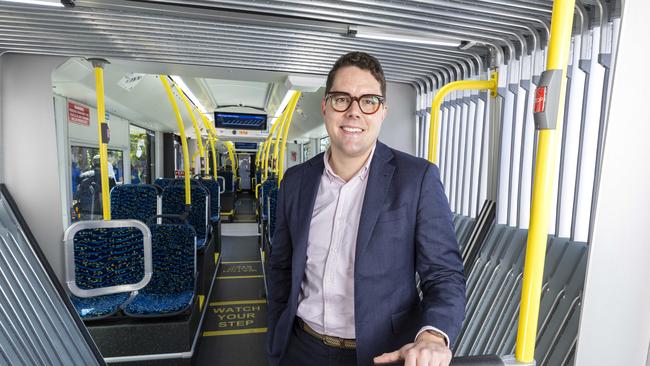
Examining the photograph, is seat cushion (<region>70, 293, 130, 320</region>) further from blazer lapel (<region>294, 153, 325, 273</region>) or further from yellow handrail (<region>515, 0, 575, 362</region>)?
yellow handrail (<region>515, 0, 575, 362</region>)

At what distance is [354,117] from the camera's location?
140 centimetres

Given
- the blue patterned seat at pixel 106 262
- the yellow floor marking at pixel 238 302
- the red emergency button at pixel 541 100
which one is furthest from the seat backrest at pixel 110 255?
the red emergency button at pixel 541 100

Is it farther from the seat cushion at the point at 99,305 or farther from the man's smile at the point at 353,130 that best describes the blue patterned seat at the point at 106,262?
the man's smile at the point at 353,130

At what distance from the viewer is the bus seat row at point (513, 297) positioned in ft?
7.07

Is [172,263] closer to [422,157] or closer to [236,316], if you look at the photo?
[236,316]

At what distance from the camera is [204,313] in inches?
183

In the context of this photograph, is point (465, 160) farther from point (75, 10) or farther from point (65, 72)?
point (65, 72)

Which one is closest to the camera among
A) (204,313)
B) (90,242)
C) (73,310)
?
(73,310)

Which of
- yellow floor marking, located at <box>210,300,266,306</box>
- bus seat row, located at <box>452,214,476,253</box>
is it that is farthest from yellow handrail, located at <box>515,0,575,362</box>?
yellow floor marking, located at <box>210,300,266,306</box>

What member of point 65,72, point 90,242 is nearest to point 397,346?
point 90,242

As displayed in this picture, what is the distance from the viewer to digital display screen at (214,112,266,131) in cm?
1008

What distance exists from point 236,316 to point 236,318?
0.21 feet

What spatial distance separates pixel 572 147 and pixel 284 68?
9.35 ft

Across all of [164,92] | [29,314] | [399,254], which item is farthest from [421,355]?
[164,92]
